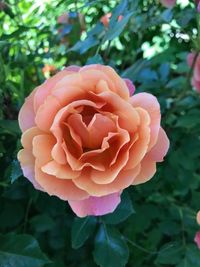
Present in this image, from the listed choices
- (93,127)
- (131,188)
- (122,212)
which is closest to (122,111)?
(93,127)

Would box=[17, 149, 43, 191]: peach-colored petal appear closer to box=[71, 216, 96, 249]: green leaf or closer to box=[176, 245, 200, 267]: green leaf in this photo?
box=[71, 216, 96, 249]: green leaf

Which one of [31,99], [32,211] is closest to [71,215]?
[32,211]

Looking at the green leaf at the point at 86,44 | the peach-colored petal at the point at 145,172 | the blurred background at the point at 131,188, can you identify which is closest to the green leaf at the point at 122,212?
the blurred background at the point at 131,188

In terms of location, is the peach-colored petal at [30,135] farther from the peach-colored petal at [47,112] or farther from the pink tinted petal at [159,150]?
the pink tinted petal at [159,150]

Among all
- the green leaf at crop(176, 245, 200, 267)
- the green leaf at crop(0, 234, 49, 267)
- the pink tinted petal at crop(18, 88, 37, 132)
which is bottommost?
the green leaf at crop(176, 245, 200, 267)

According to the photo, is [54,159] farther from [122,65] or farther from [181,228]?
[122,65]

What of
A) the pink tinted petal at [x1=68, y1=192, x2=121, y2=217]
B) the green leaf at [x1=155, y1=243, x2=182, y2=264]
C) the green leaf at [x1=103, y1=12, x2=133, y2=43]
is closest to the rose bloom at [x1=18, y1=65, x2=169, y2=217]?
the pink tinted petal at [x1=68, y1=192, x2=121, y2=217]
